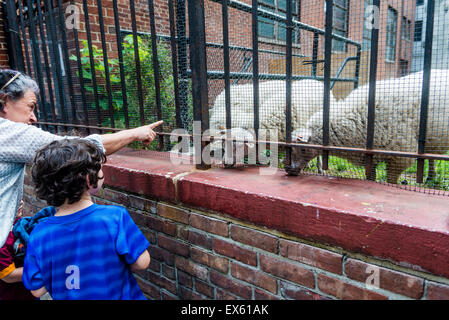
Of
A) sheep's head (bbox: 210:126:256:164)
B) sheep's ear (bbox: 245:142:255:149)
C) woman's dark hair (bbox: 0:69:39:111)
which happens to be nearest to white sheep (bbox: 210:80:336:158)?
sheep's head (bbox: 210:126:256:164)

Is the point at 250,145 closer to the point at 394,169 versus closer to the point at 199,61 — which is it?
the point at 199,61

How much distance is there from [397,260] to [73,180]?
59.3 inches

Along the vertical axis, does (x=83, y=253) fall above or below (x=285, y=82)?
below

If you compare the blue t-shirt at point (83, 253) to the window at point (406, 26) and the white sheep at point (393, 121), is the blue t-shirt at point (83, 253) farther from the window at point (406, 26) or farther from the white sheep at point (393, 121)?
the window at point (406, 26)

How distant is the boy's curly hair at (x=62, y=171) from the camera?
4.66 feet

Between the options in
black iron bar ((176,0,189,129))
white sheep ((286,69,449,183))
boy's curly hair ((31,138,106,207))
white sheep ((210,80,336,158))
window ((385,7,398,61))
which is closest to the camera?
boy's curly hair ((31,138,106,207))

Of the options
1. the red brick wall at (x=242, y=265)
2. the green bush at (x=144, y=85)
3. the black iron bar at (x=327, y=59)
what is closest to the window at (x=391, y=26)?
the black iron bar at (x=327, y=59)

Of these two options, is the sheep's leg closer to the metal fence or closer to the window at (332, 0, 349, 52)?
the metal fence

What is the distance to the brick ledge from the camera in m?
1.20

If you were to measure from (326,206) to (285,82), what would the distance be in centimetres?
156

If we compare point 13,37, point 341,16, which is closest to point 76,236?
point 341,16

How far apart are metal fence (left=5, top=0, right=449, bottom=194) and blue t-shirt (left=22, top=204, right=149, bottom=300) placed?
92 cm

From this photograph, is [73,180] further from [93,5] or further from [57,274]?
[93,5]

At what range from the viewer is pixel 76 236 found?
4.74ft
